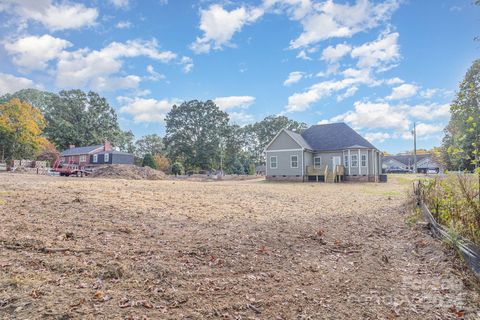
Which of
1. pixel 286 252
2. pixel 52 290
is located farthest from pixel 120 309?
pixel 286 252

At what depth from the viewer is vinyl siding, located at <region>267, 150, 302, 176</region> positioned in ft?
86.3

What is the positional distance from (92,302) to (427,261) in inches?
180

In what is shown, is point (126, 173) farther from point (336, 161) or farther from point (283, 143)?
point (336, 161)

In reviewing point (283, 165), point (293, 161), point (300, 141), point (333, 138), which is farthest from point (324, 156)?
point (283, 165)

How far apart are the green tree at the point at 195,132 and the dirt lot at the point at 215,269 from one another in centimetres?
4027

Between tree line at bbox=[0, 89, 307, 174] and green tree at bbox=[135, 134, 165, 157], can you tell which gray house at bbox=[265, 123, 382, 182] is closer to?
tree line at bbox=[0, 89, 307, 174]

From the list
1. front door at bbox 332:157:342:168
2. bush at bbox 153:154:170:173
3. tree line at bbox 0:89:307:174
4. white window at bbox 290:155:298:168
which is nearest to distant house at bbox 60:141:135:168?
tree line at bbox 0:89:307:174

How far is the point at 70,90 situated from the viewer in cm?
4950

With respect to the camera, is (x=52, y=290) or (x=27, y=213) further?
(x=27, y=213)

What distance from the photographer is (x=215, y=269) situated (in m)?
3.67

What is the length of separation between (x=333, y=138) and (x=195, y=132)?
85.3 ft

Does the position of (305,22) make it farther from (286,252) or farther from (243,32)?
(286,252)

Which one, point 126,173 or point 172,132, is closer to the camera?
point 126,173

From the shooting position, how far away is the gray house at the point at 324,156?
24.9m
